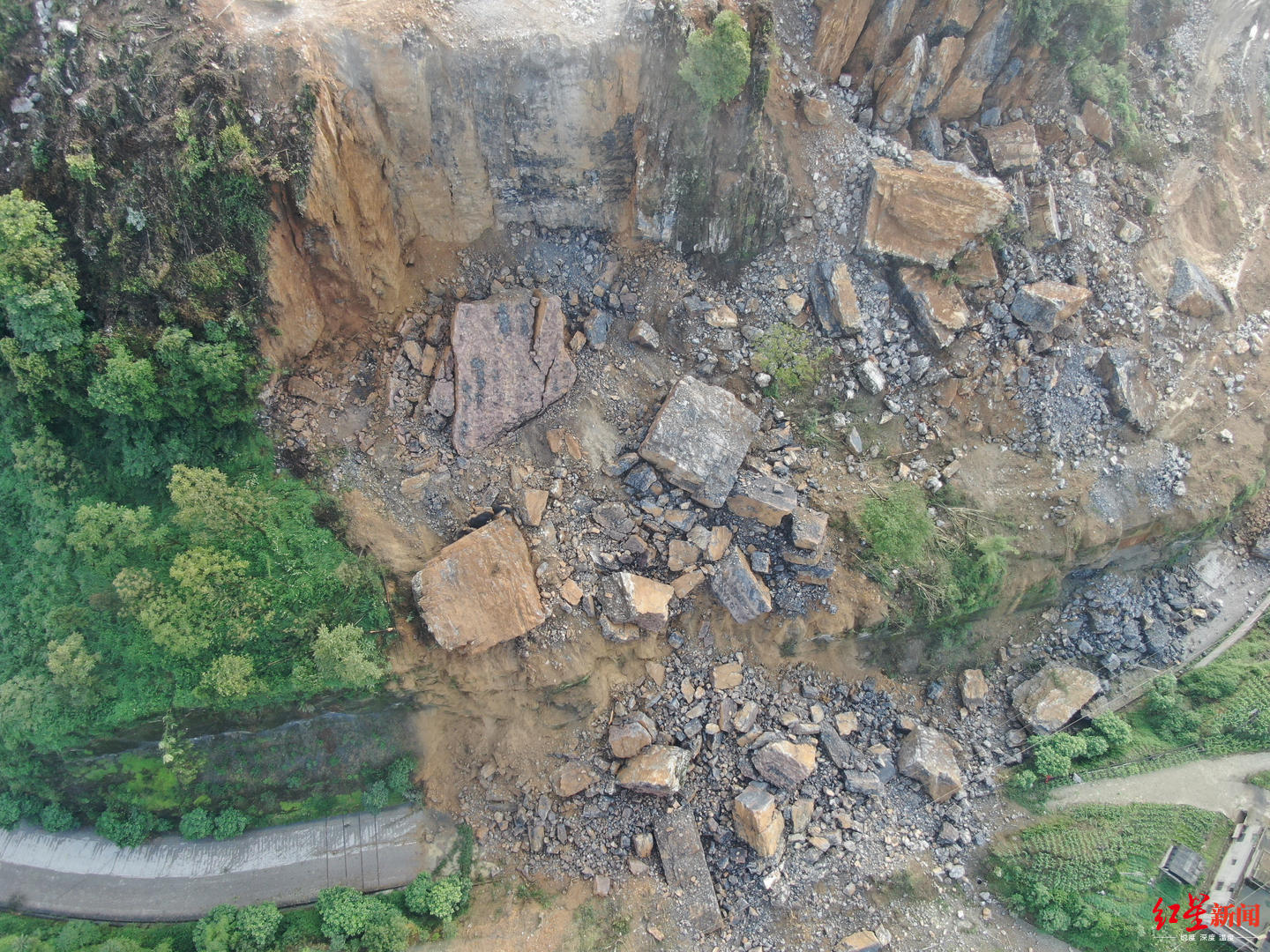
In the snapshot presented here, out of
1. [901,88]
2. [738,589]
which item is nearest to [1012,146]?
[901,88]

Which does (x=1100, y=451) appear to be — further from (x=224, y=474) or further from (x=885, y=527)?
(x=224, y=474)

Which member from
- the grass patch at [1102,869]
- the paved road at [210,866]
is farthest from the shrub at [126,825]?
the grass patch at [1102,869]

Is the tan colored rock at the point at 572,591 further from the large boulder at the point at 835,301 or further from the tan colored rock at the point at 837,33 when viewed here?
the tan colored rock at the point at 837,33

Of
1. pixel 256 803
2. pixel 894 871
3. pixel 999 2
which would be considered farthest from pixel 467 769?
pixel 999 2

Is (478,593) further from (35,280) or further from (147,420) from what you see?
(35,280)

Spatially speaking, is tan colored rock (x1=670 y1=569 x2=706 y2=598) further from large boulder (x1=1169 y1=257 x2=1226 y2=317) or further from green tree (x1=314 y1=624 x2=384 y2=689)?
large boulder (x1=1169 y1=257 x2=1226 y2=317)

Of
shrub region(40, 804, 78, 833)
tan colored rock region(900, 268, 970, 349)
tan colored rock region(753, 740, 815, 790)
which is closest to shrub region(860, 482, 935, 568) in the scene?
tan colored rock region(900, 268, 970, 349)
